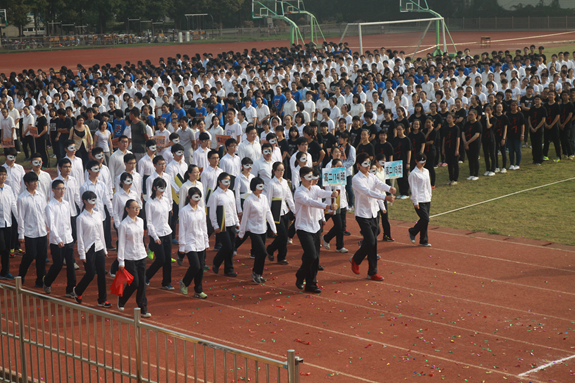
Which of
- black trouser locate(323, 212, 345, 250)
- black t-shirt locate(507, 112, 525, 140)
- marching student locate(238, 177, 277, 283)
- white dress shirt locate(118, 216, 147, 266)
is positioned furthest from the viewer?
black t-shirt locate(507, 112, 525, 140)

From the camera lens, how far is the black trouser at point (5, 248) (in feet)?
33.9

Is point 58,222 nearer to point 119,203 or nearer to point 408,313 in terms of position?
point 119,203

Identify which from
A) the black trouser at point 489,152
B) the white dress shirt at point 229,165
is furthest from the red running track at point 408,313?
the black trouser at point 489,152

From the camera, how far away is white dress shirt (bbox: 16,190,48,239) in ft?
32.4

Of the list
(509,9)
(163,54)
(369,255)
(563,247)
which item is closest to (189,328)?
(369,255)

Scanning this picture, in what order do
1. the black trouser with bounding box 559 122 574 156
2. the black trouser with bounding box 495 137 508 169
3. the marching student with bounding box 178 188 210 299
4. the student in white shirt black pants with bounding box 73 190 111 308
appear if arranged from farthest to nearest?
the black trouser with bounding box 559 122 574 156 < the black trouser with bounding box 495 137 508 169 < the marching student with bounding box 178 188 210 299 < the student in white shirt black pants with bounding box 73 190 111 308

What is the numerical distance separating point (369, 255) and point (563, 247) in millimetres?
3795

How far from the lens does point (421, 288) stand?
385 inches

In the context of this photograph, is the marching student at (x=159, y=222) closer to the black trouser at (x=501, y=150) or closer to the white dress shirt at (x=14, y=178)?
the white dress shirt at (x=14, y=178)

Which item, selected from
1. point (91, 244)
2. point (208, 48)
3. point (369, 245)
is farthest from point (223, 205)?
point (208, 48)

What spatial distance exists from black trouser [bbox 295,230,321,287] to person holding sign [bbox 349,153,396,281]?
780 millimetres

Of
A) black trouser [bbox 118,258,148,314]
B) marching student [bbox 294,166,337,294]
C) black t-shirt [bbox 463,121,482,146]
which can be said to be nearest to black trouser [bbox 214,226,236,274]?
marching student [bbox 294,166,337,294]

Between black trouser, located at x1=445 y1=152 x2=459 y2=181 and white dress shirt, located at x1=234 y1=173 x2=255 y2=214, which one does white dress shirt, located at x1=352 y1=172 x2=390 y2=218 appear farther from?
black trouser, located at x1=445 y1=152 x2=459 y2=181

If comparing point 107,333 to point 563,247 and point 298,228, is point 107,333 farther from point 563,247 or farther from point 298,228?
point 563,247
